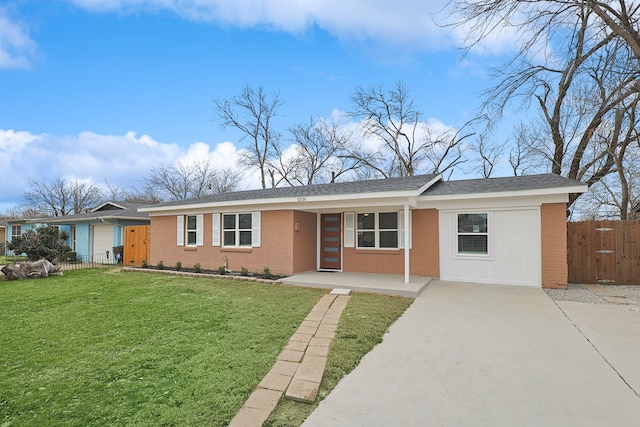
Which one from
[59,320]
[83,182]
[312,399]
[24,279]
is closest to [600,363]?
[312,399]

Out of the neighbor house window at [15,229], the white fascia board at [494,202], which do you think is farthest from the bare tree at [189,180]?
the white fascia board at [494,202]

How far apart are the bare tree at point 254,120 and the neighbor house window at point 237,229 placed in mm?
16330

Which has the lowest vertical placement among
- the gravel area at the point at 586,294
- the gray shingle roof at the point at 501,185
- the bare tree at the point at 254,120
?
the gravel area at the point at 586,294

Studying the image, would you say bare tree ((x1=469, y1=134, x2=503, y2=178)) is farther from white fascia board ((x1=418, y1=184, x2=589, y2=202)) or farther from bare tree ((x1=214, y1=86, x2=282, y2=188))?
bare tree ((x1=214, y1=86, x2=282, y2=188))

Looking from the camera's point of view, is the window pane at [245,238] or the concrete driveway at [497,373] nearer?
the concrete driveway at [497,373]

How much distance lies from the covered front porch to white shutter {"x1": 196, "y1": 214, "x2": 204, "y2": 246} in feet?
14.5

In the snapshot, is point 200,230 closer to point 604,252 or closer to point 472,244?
point 472,244

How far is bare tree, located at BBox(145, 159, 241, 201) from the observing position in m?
32.5

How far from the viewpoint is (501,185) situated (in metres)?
9.08

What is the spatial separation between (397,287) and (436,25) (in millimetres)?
6416

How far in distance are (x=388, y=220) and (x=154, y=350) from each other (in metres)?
7.62

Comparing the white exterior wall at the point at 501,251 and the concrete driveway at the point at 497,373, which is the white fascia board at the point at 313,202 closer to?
the white exterior wall at the point at 501,251

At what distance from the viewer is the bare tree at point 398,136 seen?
24125 millimetres

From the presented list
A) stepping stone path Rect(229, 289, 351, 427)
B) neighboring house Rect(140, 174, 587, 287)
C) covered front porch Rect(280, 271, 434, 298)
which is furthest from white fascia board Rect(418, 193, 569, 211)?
stepping stone path Rect(229, 289, 351, 427)
